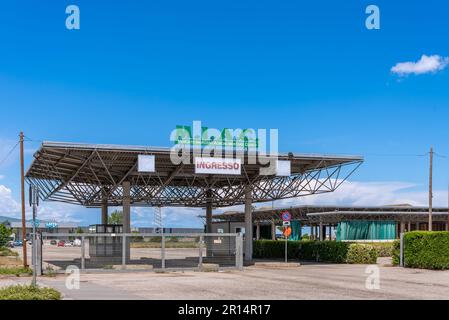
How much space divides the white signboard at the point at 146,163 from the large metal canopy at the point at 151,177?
13.1 inches

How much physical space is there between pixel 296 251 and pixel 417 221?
3725 cm

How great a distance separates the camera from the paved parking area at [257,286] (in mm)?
19547

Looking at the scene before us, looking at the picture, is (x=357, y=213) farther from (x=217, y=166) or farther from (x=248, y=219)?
(x=217, y=166)

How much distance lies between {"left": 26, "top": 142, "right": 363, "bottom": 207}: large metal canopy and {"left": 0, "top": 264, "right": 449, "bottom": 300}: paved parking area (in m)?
7.16

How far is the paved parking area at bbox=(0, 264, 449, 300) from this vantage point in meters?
19.5

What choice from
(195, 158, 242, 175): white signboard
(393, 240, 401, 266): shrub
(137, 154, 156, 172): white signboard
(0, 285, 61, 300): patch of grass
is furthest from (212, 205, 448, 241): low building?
(0, 285, 61, 300): patch of grass

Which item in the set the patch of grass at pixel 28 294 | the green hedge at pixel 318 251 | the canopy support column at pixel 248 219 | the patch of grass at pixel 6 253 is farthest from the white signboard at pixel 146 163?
the patch of grass at pixel 6 253

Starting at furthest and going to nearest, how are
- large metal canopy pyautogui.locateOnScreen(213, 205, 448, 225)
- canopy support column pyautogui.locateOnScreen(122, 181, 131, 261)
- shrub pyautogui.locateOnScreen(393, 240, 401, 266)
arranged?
large metal canopy pyautogui.locateOnScreen(213, 205, 448, 225) < canopy support column pyautogui.locateOnScreen(122, 181, 131, 261) < shrub pyautogui.locateOnScreen(393, 240, 401, 266)

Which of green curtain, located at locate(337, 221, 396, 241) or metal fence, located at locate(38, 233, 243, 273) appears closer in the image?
metal fence, located at locate(38, 233, 243, 273)

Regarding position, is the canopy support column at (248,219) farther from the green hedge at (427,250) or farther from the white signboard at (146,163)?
the green hedge at (427,250)

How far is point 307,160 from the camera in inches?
1480

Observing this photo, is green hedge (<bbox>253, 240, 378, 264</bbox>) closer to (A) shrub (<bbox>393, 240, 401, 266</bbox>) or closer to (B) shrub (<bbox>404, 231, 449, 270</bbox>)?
(A) shrub (<bbox>393, 240, 401, 266</bbox>)

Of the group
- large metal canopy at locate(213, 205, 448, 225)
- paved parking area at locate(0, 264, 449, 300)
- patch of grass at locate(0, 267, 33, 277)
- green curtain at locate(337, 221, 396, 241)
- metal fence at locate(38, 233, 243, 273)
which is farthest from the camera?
large metal canopy at locate(213, 205, 448, 225)

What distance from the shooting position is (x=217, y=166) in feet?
113
